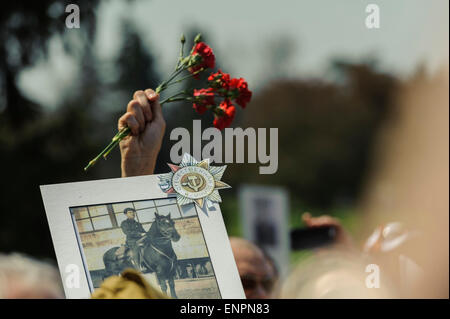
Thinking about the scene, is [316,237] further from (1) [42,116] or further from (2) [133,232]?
(1) [42,116]

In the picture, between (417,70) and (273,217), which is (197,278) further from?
(417,70)

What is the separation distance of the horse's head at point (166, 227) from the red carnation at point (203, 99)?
0.16 m

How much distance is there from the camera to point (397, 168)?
393 cm

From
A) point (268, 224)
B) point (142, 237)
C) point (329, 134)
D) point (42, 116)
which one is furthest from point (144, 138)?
point (329, 134)

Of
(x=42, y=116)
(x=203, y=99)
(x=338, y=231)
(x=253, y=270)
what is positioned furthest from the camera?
(x=42, y=116)

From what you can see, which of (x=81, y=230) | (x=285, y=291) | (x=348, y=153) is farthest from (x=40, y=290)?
(x=348, y=153)

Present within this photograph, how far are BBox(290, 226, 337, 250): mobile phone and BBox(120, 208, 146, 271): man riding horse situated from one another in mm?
784

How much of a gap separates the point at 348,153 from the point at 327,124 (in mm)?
288

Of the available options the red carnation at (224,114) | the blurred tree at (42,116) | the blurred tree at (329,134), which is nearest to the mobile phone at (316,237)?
the red carnation at (224,114)

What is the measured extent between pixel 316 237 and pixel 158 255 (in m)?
0.87

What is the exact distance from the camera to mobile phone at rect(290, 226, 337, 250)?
137 cm

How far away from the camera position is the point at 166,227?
0.65m

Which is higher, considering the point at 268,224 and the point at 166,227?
the point at 166,227

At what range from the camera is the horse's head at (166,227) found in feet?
2.11
